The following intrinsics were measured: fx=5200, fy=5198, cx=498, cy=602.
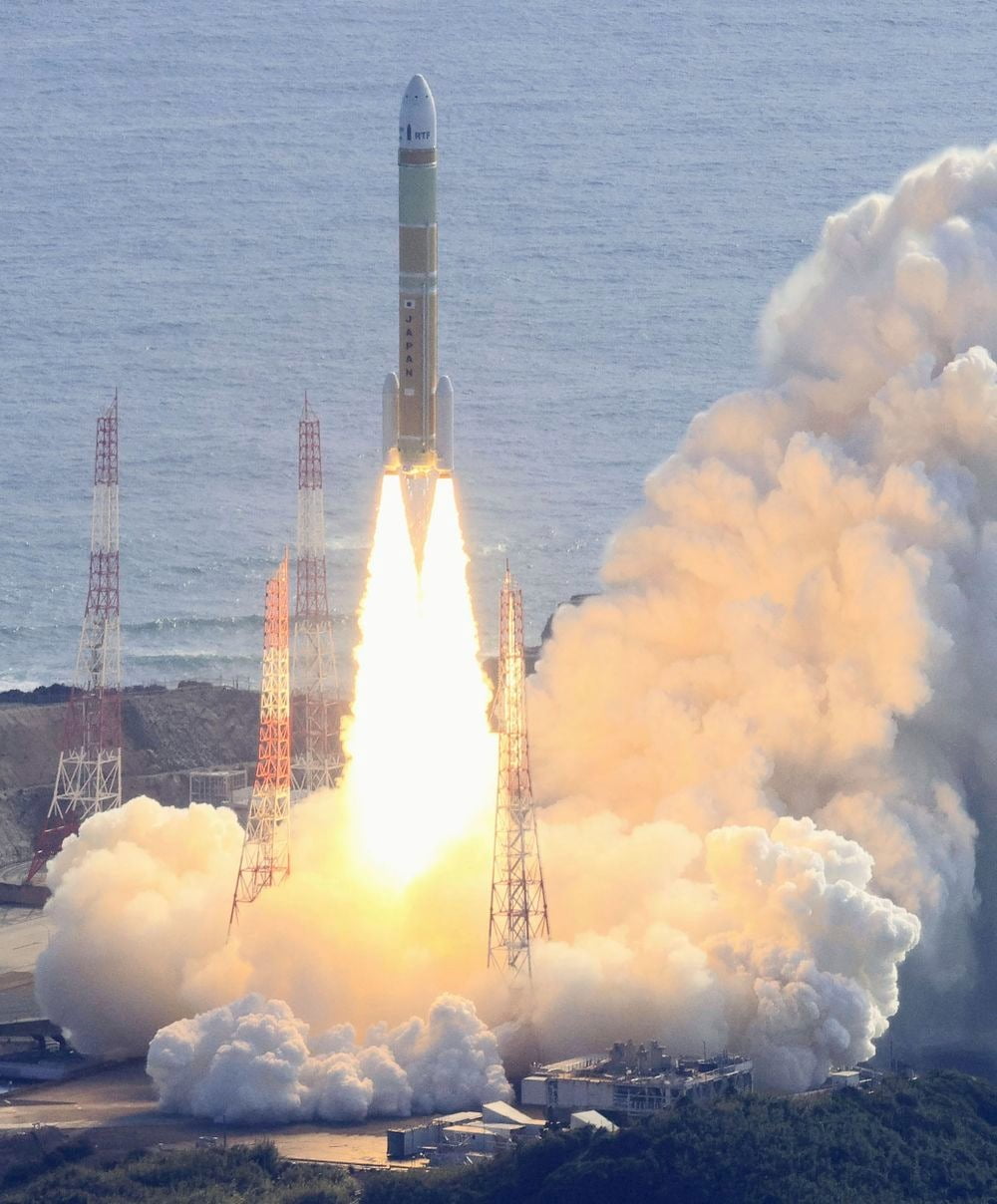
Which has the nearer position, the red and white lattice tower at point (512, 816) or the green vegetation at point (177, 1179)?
the green vegetation at point (177, 1179)

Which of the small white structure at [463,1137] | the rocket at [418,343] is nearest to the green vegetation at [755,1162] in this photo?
the small white structure at [463,1137]

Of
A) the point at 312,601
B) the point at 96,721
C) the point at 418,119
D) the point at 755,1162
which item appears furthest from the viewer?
the point at 96,721

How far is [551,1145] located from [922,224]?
22667 millimetres

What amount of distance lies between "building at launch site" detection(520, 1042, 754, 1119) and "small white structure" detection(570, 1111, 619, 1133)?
19.1 inches

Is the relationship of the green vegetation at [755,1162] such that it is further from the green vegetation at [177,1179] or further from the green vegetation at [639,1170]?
the green vegetation at [177,1179]

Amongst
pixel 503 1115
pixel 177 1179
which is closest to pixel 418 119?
pixel 503 1115

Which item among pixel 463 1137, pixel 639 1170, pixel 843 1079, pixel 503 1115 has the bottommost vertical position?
pixel 639 1170

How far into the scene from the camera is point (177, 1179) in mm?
90312

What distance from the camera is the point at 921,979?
101188mm

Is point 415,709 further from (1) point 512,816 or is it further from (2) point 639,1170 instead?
(2) point 639,1170

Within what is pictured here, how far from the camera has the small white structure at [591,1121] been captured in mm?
91688

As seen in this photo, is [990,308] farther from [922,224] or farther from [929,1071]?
[929,1071]

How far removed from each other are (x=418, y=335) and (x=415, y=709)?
7.50m

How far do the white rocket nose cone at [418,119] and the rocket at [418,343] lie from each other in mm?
19
